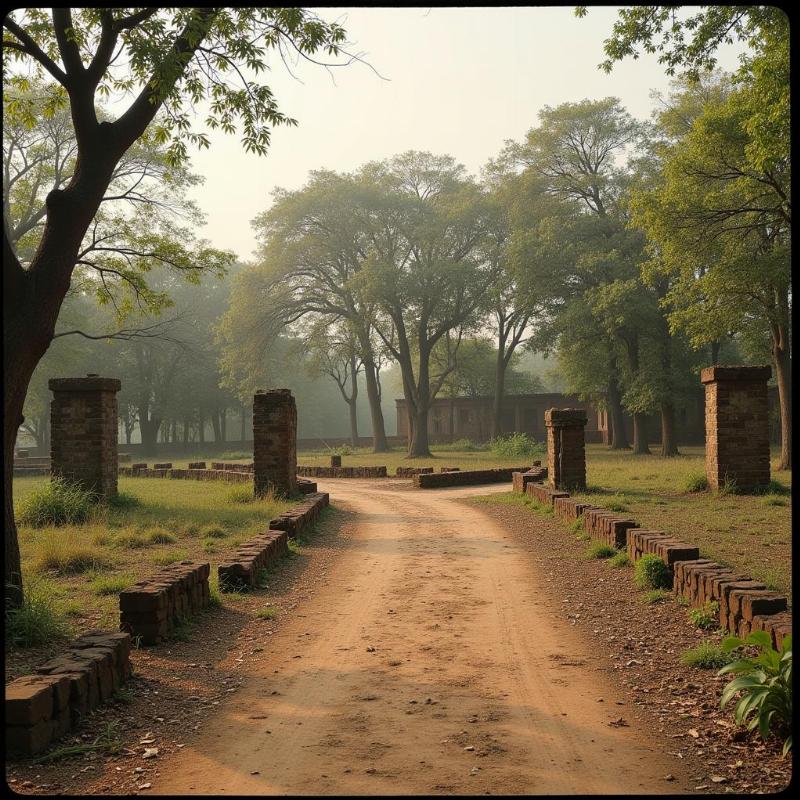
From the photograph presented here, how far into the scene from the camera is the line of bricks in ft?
17.8

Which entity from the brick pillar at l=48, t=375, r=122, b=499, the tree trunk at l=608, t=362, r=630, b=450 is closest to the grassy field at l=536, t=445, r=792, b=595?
the brick pillar at l=48, t=375, r=122, b=499

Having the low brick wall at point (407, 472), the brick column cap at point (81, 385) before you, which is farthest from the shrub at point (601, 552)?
the low brick wall at point (407, 472)

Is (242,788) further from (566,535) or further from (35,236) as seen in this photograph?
(35,236)

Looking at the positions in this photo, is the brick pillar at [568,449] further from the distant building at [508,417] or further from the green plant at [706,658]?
the distant building at [508,417]

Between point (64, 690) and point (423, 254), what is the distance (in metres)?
37.0

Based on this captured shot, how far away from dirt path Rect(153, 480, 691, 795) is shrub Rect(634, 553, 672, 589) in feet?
3.05

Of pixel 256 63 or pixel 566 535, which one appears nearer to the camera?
pixel 256 63

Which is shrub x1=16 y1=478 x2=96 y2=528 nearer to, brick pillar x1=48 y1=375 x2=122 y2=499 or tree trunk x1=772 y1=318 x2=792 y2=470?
brick pillar x1=48 y1=375 x2=122 y2=499

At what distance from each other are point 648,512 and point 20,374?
9513 mm

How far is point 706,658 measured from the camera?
5402 millimetres

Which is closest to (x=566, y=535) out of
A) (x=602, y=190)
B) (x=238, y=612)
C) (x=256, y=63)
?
(x=238, y=612)

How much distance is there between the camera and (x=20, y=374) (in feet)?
22.4

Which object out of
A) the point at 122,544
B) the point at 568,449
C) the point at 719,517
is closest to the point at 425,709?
the point at 122,544

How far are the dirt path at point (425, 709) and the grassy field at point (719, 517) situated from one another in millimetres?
2160
